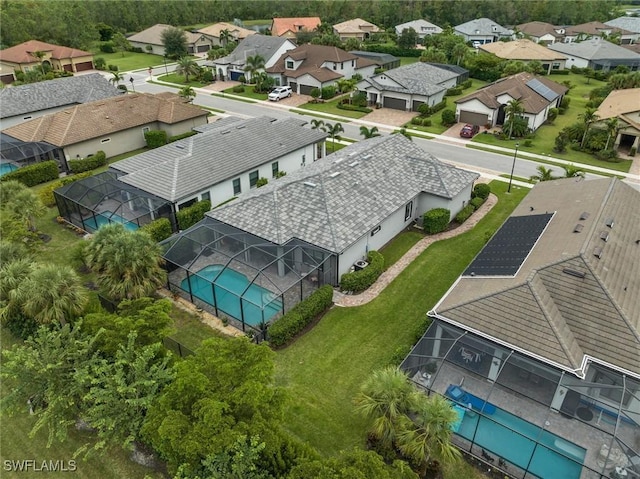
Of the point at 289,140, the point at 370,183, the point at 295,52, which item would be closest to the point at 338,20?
the point at 295,52

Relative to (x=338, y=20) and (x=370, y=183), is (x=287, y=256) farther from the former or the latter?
(x=338, y=20)

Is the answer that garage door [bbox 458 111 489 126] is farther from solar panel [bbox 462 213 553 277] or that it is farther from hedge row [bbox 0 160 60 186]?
hedge row [bbox 0 160 60 186]

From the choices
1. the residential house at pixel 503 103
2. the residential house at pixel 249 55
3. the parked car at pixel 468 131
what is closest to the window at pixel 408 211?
the parked car at pixel 468 131

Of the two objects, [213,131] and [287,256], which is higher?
[213,131]

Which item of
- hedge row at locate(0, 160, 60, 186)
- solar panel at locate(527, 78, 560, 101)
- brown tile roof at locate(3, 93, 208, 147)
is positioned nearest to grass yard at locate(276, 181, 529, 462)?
hedge row at locate(0, 160, 60, 186)

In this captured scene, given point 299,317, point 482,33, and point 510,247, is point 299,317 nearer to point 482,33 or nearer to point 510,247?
point 510,247

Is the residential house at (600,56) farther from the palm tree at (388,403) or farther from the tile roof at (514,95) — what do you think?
the palm tree at (388,403)
